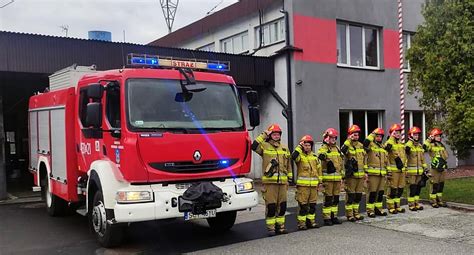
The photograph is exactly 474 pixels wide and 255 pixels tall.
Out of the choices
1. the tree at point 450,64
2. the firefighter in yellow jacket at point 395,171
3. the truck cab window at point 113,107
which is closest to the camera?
the truck cab window at point 113,107

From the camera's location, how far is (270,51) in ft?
51.0

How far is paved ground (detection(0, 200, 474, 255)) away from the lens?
22.6 ft

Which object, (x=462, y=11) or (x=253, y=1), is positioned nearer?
(x=462, y=11)

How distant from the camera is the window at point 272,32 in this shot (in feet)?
49.8

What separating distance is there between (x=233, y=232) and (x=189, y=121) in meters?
2.43

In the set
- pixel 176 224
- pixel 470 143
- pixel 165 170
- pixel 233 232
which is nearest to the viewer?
pixel 165 170

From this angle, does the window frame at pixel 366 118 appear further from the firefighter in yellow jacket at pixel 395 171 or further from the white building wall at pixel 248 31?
the firefighter in yellow jacket at pixel 395 171

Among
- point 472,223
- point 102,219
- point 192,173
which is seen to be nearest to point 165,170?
point 192,173

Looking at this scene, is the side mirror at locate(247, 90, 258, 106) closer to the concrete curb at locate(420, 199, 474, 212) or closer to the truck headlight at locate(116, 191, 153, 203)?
the truck headlight at locate(116, 191, 153, 203)

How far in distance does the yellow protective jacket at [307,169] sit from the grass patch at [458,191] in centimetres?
429

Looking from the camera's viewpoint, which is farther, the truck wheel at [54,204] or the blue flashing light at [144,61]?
the truck wheel at [54,204]

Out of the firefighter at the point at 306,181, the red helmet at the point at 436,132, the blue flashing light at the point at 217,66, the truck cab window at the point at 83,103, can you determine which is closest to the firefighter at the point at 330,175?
the firefighter at the point at 306,181

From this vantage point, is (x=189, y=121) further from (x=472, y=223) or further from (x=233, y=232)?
(x=472, y=223)

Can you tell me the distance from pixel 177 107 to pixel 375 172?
4.33 meters
